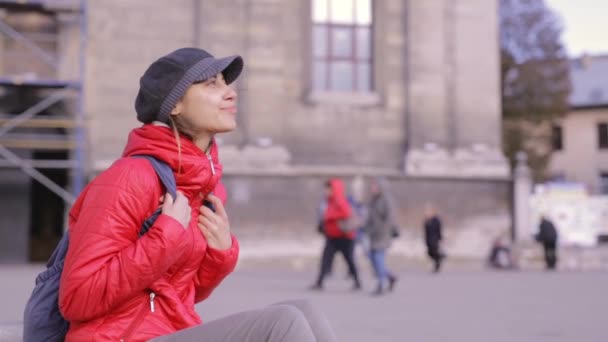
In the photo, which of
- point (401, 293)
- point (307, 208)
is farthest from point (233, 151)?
point (401, 293)

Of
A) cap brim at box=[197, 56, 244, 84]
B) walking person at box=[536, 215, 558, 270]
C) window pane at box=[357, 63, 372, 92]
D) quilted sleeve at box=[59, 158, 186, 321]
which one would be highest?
window pane at box=[357, 63, 372, 92]

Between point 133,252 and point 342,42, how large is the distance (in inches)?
675

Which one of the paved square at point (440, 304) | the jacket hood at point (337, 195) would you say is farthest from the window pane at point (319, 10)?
the jacket hood at point (337, 195)

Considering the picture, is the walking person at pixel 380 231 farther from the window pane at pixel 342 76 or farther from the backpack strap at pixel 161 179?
the backpack strap at pixel 161 179

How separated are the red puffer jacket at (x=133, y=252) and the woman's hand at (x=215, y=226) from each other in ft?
0.13

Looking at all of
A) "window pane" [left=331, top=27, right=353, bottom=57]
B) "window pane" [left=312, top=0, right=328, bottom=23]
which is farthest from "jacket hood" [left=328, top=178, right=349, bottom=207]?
"window pane" [left=312, top=0, right=328, bottom=23]

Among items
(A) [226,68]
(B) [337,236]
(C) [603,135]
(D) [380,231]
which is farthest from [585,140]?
(A) [226,68]

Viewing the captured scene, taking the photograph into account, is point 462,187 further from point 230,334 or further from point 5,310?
point 230,334

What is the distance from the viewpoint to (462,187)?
60.8 ft

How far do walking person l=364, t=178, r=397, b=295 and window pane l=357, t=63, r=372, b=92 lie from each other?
6.78 metres

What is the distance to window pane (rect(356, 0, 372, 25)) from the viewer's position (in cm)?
1903

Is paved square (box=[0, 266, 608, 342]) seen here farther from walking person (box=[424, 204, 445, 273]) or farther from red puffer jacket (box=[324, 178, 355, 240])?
red puffer jacket (box=[324, 178, 355, 240])

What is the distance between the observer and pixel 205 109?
108 inches

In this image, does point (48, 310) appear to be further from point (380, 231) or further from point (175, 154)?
point (380, 231)
